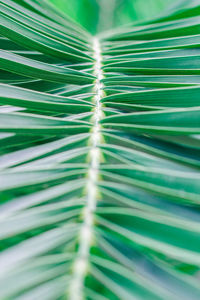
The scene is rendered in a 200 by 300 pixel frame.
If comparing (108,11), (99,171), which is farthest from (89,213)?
(108,11)

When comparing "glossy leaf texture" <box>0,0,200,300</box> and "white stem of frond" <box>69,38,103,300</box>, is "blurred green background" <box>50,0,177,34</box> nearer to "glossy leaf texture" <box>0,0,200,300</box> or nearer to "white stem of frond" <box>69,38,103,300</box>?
"glossy leaf texture" <box>0,0,200,300</box>

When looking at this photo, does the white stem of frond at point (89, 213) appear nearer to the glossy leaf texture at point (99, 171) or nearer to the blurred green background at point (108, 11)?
the glossy leaf texture at point (99, 171)

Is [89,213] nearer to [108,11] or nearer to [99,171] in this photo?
[99,171]

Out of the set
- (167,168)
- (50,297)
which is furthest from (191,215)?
(50,297)

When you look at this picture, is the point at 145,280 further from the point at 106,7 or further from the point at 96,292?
the point at 106,7

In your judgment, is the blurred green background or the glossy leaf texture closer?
the glossy leaf texture

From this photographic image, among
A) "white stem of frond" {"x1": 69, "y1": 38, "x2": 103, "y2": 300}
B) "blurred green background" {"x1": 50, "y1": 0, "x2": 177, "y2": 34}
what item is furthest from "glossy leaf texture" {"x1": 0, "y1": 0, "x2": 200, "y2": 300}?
"blurred green background" {"x1": 50, "y1": 0, "x2": 177, "y2": 34}
